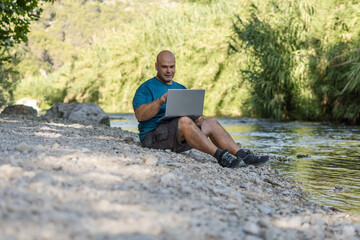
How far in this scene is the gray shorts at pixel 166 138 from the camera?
496 cm

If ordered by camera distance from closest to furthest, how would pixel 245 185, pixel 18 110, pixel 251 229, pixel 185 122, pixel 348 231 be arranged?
1. pixel 251 229
2. pixel 348 231
3. pixel 245 185
4. pixel 185 122
5. pixel 18 110

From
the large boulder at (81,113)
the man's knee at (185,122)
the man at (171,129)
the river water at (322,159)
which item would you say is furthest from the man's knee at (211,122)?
the large boulder at (81,113)

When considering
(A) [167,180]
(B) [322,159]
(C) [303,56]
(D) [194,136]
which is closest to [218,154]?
(D) [194,136]

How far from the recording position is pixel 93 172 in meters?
3.19

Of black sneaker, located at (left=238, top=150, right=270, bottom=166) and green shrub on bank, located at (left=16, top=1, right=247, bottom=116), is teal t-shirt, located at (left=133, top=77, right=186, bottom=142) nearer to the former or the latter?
black sneaker, located at (left=238, top=150, right=270, bottom=166)

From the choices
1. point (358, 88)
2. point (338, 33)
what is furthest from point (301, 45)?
point (358, 88)

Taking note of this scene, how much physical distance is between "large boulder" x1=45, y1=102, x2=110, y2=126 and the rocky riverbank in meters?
7.77

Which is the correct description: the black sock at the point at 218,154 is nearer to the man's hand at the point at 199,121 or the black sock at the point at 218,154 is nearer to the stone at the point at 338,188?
the man's hand at the point at 199,121

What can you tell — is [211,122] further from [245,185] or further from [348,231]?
[348,231]

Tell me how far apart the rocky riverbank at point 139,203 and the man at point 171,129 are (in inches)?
21.1

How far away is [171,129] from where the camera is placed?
496cm

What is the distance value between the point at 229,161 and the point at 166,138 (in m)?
0.81

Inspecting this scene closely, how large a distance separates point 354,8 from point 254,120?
4.77m

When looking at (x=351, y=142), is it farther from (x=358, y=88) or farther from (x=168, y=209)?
(x=168, y=209)
